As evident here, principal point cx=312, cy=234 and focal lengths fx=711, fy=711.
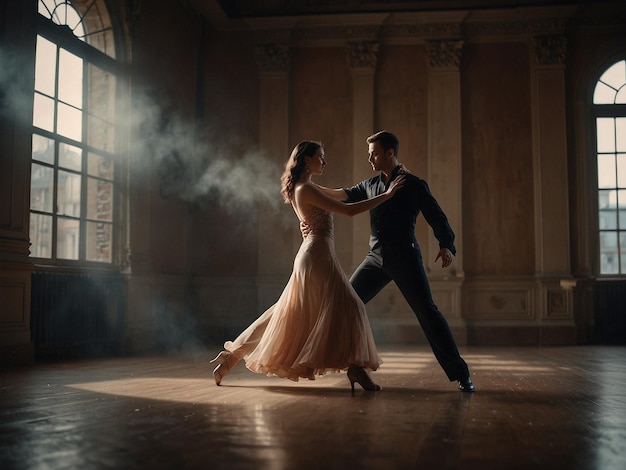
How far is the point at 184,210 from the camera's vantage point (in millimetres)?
9656

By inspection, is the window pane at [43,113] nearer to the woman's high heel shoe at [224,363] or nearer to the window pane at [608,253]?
the woman's high heel shoe at [224,363]

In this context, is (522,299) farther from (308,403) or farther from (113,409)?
(113,409)

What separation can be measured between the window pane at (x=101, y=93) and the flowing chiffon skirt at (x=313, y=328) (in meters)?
4.15

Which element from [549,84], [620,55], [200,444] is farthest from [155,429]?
[620,55]

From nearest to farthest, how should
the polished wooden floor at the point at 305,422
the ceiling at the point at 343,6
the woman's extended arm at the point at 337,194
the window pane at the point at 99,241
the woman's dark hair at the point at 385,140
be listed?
the polished wooden floor at the point at 305,422 < the woman's dark hair at the point at 385,140 < the woman's extended arm at the point at 337,194 < the window pane at the point at 99,241 < the ceiling at the point at 343,6

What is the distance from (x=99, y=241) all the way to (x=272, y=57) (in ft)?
12.4

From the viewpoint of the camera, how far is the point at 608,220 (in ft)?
31.7

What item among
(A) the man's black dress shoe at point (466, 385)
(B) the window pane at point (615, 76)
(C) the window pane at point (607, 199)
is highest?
(B) the window pane at point (615, 76)

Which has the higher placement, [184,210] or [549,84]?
[549,84]

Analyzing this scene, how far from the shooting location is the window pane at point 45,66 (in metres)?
6.62

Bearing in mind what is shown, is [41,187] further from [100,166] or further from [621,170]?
[621,170]

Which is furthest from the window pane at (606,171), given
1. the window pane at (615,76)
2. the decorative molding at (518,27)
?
the decorative molding at (518,27)

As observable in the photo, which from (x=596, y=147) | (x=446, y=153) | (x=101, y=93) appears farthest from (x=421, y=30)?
(x=101, y=93)

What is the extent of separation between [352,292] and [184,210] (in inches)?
229
